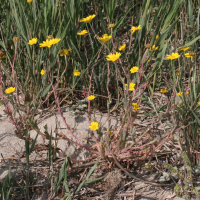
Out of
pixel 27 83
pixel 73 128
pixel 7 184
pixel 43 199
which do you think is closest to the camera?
pixel 7 184

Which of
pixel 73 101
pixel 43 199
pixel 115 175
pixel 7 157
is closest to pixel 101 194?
pixel 115 175

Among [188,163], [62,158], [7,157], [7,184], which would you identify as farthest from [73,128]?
[188,163]

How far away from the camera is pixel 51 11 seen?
1.97 meters

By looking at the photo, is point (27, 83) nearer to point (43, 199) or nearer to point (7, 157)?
point (7, 157)

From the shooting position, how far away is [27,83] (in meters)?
2.05

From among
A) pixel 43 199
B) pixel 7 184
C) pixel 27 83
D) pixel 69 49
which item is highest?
pixel 69 49

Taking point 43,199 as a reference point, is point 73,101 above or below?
above

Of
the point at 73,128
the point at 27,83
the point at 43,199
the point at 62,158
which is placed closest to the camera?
the point at 43,199

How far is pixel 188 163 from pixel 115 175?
0.41m

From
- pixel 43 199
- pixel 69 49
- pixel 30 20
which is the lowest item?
pixel 43 199

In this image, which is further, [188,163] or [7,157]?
[7,157]

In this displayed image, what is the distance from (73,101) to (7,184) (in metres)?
0.93

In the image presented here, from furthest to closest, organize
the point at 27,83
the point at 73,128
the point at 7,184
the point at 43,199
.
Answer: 1. the point at 27,83
2. the point at 73,128
3. the point at 43,199
4. the point at 7,184

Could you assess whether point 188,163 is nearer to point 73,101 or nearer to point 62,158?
point 62,158
